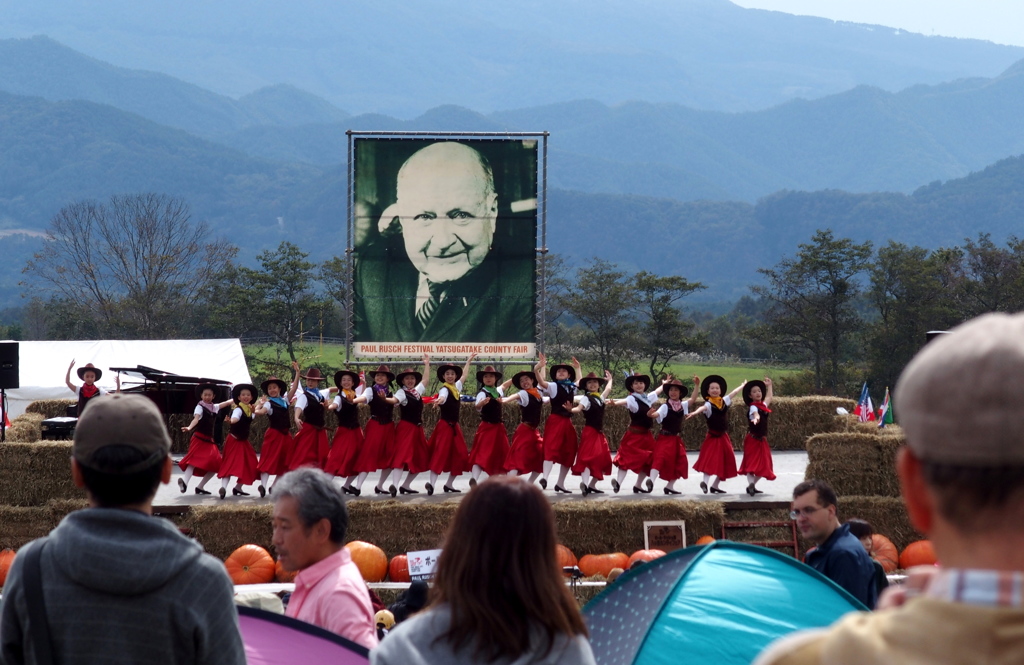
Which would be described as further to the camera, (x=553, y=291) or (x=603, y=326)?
(x=553, y=291)

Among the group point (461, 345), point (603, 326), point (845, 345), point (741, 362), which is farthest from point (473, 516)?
point (741, 362)

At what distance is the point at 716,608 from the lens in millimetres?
4504

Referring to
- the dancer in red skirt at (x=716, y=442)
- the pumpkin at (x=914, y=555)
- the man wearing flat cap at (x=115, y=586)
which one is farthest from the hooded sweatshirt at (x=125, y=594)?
the dancer in red skirt at (x=716, y=442)

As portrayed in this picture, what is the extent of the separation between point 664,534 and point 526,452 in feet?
7.97

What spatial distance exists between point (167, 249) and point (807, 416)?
33369mm

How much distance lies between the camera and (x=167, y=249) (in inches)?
1779

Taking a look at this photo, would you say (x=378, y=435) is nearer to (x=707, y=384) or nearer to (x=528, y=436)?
Result: (x=528, y=436)

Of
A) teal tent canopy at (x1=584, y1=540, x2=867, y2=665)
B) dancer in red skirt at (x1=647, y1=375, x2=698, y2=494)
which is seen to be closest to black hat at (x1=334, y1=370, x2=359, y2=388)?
dancer in red skirt at (x1=647, y1=375, x2=698, y2=494)

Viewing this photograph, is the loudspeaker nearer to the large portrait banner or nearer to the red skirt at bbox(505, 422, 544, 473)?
the large portrait banner

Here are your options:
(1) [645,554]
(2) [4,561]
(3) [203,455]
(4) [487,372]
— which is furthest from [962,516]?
(3) [203,455]

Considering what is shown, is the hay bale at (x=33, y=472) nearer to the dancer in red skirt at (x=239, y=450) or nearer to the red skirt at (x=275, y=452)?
the dancer in red skirt at (x=239, y=450)

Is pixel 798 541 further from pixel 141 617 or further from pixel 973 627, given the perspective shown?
pixel 973 627

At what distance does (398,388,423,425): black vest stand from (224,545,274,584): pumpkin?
2784mm

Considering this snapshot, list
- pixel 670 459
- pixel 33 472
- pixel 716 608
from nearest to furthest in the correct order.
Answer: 1. pixel 716 608
2. pixel 33 472
3. pixel 670 459
